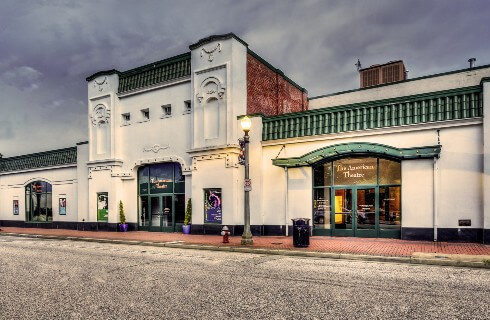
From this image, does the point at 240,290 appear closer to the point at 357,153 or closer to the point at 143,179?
the point at 357,153

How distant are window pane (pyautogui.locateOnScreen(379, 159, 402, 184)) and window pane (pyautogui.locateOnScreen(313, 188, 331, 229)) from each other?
255cm

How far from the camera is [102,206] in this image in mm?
24438

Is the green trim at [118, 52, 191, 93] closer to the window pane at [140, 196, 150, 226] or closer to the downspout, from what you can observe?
the window pane at [140, 196, 150, 226]

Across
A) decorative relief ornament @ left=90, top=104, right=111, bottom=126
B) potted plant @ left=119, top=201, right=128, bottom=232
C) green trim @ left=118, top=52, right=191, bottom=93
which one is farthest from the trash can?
decorative relief ornament @ left=90, top=104, right=111, bottom=126

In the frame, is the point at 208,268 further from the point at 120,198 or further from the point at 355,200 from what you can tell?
the point at 120,198

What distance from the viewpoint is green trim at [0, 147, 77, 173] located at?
89.8 ft

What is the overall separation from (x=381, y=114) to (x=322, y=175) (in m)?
3.84

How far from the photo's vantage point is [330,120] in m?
17.2

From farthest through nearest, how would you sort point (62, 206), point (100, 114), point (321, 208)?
point (62, 206) → point (100, 114) → point (321, 208)

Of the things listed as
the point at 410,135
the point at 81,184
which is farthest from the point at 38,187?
the point at 410,135

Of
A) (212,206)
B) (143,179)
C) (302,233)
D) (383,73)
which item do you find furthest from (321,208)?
(383,73)

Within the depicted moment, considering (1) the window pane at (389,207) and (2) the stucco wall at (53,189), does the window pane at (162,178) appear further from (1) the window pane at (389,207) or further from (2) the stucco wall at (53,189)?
(1) the window pane at (389,207)

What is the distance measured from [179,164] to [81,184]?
877 centimetres

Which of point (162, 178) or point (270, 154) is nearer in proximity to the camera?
point (270, 154)
